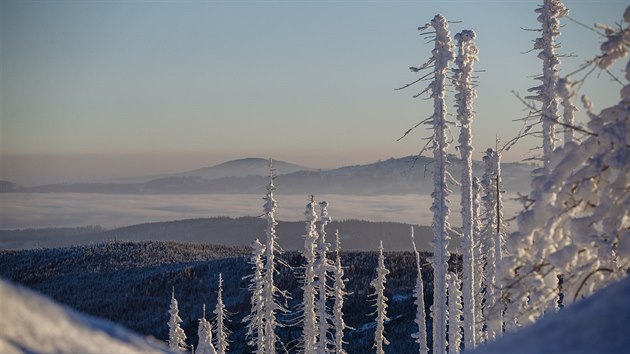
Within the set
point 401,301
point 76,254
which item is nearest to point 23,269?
point 76,254

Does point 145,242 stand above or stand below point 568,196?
below

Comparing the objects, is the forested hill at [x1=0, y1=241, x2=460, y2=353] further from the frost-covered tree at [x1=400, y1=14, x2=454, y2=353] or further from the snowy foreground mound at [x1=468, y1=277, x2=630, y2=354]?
the snowy foreground mound at [x1=468, y1=277, x2=630, y2=354]

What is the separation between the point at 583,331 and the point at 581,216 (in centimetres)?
220

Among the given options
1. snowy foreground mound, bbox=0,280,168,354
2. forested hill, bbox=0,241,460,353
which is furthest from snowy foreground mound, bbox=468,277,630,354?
forested hill, bbox=0,241,460,353

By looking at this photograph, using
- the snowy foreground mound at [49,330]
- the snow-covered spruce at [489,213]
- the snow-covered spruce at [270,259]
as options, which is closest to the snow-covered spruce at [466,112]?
the snow-covered spruce at [489,213]

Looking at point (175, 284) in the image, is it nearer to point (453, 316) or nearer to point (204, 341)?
point (204, 341)

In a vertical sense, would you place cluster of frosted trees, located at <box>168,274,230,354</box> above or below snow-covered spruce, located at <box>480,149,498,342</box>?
below

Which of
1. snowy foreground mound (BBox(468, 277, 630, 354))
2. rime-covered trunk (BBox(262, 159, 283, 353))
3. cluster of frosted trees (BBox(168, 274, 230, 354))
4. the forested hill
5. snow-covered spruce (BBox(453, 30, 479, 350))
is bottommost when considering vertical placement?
the forested hill

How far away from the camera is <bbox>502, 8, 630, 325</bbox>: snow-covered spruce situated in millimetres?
4824

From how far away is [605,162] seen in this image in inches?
186

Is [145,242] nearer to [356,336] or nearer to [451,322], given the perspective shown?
[356,336]

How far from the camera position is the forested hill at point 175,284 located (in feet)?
239

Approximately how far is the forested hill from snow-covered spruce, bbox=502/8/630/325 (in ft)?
176

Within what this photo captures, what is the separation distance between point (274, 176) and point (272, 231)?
303 cm
